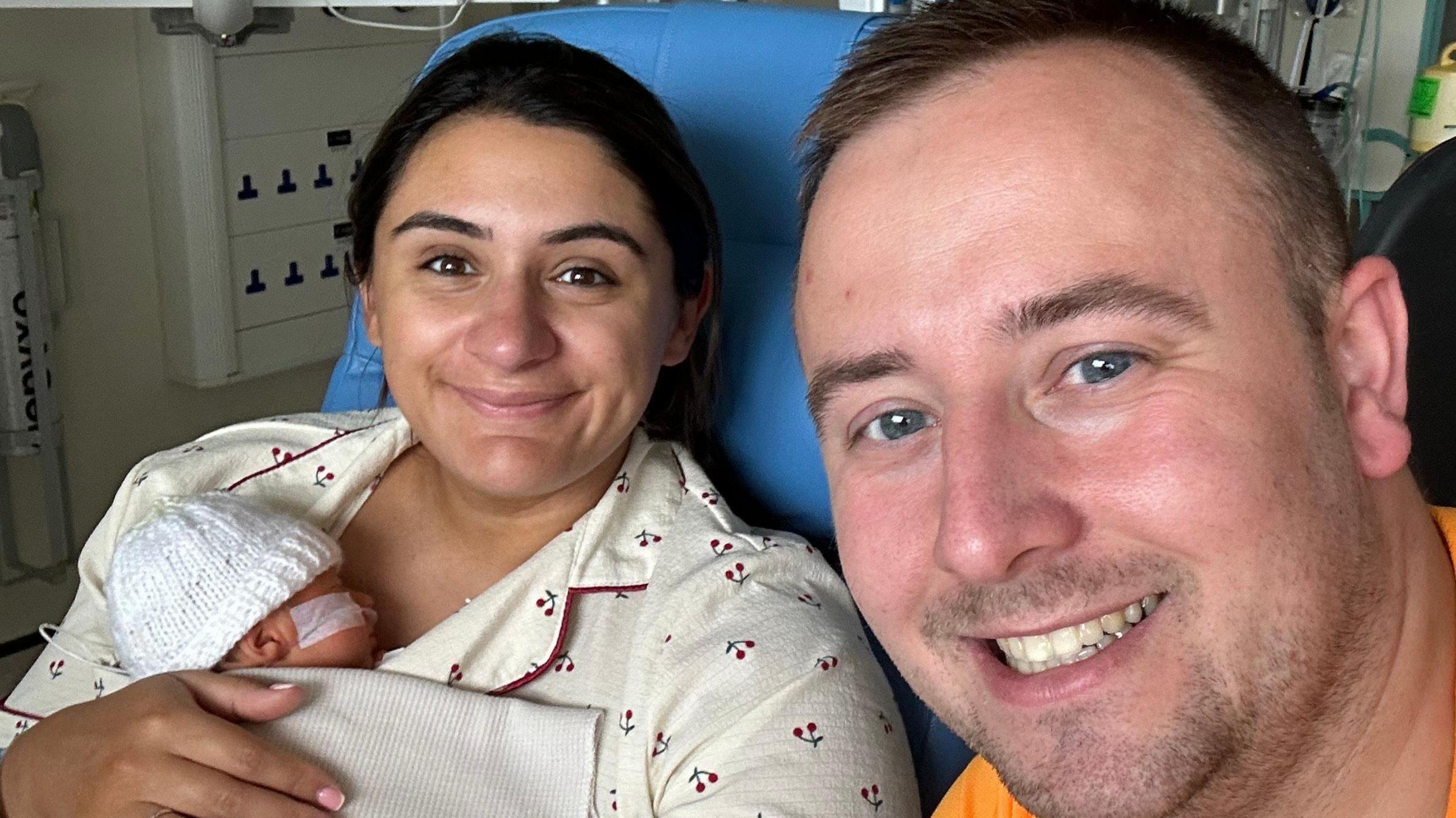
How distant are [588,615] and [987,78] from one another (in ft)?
2.40

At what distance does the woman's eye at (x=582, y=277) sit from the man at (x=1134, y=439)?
481 millimetres

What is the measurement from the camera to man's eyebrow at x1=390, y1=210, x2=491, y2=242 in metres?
1.38

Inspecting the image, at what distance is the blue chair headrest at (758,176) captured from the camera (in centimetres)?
153

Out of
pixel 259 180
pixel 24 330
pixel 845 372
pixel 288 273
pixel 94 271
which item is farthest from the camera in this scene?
pixel 288 273

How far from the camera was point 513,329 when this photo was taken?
1354 millimetres

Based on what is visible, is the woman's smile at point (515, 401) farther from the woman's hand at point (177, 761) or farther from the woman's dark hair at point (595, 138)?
the woman's hand at point (177, 761)

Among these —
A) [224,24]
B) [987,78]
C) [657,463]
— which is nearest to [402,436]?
[657,463]

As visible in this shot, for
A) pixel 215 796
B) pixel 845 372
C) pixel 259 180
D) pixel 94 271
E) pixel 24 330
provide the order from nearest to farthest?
pixel 845 372 < pixel 215 796 < pixel 24 330 < pixel 94 271 < pixel 259 180

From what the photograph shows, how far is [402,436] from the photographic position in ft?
5.35

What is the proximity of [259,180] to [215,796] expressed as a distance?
178 centimetres

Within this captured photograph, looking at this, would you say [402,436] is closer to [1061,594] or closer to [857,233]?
[857,233]

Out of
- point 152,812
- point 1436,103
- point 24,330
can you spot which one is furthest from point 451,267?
point 1436,103

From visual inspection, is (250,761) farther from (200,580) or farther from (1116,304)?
(1116,304)

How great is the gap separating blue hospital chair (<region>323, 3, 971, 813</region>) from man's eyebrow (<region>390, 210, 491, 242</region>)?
323 mm
